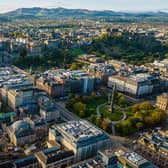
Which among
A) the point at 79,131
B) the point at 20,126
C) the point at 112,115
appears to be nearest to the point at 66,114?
the point at 112,115

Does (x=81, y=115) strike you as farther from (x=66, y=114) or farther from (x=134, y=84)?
(x=134, y=84)

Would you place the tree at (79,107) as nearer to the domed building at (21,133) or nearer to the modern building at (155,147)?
the domed building at (21,133)

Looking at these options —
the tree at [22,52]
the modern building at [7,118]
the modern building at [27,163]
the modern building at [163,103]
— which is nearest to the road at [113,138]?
the modern building at [7,118]

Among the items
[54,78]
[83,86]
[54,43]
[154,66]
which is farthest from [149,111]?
[54,43]

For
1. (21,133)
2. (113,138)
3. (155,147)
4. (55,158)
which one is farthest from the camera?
(113,138)

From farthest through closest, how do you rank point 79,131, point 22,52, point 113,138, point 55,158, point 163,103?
point 22,52
point 163,103
point 113,138
point 79,131
point 55,158

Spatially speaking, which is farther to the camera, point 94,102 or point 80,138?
point 94,102

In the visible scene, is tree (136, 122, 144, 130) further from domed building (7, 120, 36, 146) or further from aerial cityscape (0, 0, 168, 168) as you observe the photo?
domed building (7, 120, 36, 146)

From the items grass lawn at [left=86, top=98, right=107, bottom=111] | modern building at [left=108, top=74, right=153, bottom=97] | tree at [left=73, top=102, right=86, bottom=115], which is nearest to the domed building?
tree at [left=73, top=102, right=86, bottom=115]

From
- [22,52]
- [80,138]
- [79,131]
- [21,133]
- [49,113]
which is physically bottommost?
[21,133]
